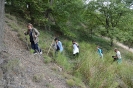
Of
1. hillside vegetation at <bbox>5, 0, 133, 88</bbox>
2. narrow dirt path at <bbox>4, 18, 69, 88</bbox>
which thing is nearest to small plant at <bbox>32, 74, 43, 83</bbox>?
narrow dirt path at <bbox>4, 18, 69, 88</bbox>

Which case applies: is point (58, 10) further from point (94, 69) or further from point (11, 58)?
point (11, 58)

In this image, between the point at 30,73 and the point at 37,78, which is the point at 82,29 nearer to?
the point at 30,73

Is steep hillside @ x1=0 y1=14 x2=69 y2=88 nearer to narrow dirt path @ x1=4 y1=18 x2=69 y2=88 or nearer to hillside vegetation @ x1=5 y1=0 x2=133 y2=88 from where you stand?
narrow dirt path @ x1=4 y1=18 x2=69 y2=88

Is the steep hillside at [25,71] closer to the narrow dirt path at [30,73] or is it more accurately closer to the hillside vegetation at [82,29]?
the narrow dirt path at [30,73]

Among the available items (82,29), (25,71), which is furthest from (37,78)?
(82,29)

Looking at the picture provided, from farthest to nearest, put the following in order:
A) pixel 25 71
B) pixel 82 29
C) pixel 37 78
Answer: pixel 82 29
pixel 25 71
pixel 37 78

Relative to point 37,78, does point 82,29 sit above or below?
below

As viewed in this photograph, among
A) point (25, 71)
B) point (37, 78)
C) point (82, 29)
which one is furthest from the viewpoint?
point (82, 29)

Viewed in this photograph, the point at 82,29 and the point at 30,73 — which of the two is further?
the point at 82,29

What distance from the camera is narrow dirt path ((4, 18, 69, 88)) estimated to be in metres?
7.07

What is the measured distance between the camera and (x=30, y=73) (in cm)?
789

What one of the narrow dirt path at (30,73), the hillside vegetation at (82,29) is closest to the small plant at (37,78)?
the narrow dirt path at (30,73)

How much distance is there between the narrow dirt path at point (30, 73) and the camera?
7.07 meters

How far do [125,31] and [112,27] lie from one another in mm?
1575
